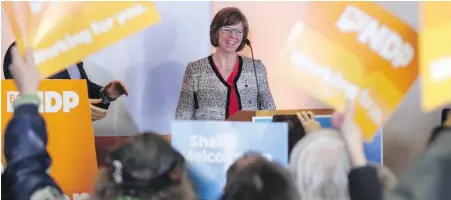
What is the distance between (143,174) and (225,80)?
3.35 ft

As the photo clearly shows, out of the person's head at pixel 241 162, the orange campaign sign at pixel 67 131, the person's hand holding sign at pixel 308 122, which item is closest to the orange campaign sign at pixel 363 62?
the person's hand holding sign at pixel 308 122

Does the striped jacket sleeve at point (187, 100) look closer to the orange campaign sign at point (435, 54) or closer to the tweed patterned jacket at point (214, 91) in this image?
the tweed patterned jacket at point (214, 91)

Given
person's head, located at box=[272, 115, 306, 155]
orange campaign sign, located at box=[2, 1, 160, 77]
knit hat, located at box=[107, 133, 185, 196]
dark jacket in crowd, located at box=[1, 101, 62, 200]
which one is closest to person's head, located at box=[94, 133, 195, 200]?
knit hat, located at box=[107, 133, 185, 196]

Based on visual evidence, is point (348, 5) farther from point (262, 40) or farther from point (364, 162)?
point (364, 162)

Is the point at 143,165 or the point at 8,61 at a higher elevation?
the point at 8,61

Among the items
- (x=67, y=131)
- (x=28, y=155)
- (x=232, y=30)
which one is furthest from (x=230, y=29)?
(x=28, y=155)

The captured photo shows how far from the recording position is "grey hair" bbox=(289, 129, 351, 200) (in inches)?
66.3

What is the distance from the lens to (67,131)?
2125 millimetres

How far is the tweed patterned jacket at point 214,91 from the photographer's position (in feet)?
7.69

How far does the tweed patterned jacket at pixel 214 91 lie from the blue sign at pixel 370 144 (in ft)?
1.14

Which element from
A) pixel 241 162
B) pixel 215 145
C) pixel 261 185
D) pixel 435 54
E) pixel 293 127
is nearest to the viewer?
pixel 261 185

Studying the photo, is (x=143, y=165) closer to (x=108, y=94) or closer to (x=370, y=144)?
(x=370, y=144)

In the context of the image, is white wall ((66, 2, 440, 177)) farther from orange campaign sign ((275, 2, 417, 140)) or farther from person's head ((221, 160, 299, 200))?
person's head ((221, 160, 299, 200))

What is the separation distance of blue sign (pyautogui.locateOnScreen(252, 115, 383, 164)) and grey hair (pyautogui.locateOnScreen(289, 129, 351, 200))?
29cm
